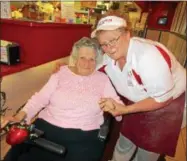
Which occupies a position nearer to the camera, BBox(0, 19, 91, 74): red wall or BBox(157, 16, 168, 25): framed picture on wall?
BBox(0, 19, 91, 74): red wall

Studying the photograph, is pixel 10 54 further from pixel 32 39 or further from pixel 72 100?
pixel 72 100

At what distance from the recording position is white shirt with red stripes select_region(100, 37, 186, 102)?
3.30 feet

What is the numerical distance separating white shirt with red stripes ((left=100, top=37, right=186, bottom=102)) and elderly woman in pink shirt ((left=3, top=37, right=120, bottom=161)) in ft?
0.90

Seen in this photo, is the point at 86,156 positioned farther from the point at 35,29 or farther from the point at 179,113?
the point at 35,29

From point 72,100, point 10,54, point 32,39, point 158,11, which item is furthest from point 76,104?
point 158,11

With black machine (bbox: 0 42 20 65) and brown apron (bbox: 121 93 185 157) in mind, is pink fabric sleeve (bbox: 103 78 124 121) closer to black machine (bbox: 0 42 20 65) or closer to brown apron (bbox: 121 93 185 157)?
brown apron (bbox: 121 93 185 157)

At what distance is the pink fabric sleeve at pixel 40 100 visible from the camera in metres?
1.42

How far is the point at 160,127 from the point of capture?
133cm

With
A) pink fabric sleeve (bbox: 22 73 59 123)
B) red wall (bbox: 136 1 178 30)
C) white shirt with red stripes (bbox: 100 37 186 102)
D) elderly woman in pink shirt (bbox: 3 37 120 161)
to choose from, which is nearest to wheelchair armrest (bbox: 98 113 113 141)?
elderly woman in pink shirt (bbox: 3 37 120 161)

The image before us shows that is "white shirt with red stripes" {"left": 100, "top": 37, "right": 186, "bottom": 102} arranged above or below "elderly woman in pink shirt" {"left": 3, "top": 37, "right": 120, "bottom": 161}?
above

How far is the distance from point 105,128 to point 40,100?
20.3 inches

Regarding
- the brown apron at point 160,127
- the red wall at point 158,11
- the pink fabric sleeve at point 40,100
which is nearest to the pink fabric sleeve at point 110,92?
the brown apron at point 160,127

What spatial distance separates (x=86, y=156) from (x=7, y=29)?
161cm

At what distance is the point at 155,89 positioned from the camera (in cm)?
104
